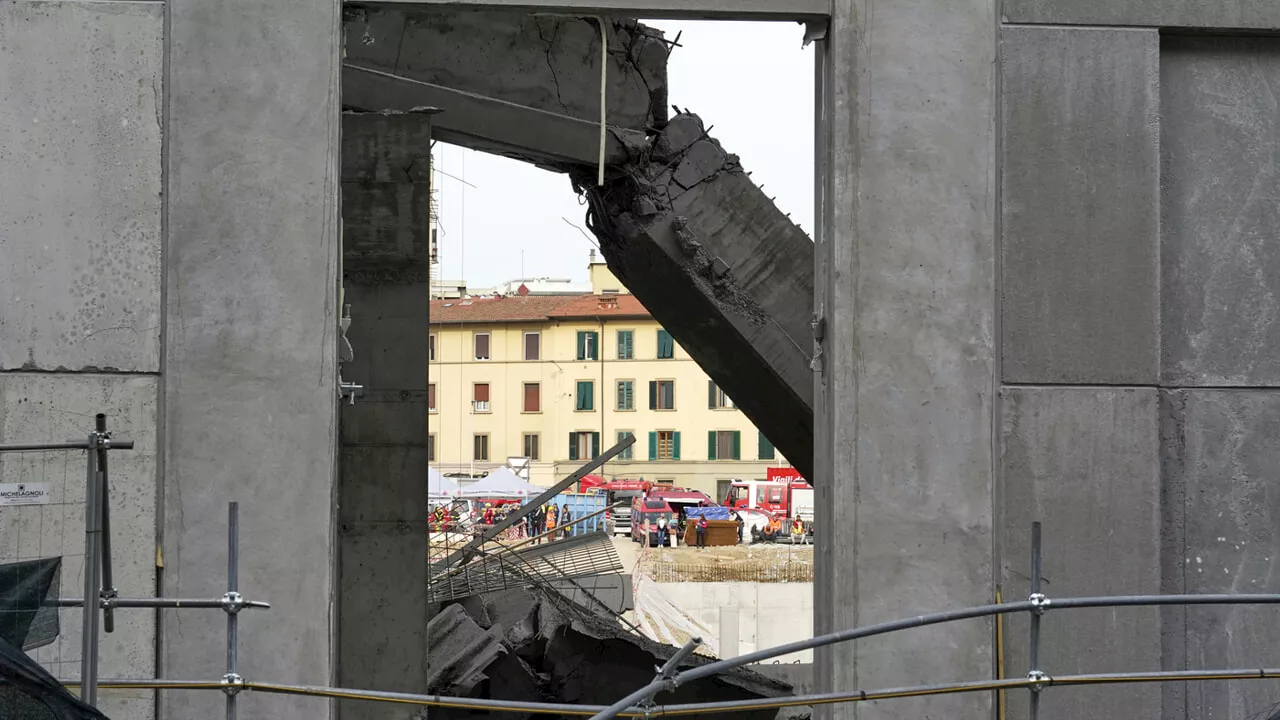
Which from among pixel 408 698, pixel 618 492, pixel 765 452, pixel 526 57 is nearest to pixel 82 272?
pixel 408 698

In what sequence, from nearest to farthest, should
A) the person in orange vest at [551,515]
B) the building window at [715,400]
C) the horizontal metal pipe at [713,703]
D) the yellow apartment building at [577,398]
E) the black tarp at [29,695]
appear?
the black tarp at [29,695]
the horizontal metal pipe at [713,703]
the person in orange vest at [551,515]
the building window at [715,400]
the yellow apartment building at [577,398]

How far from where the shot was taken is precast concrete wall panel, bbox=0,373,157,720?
623 centimetres

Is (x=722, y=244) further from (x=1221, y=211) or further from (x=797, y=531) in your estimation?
(x=797, y=531)

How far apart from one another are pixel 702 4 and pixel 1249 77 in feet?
9.09

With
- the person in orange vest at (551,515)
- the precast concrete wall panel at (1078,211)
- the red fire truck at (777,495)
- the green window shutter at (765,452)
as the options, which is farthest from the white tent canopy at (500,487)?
the precast concrete wall panel at (1078,211)

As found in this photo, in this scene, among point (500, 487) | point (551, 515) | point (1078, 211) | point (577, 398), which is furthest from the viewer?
point (577, 398)

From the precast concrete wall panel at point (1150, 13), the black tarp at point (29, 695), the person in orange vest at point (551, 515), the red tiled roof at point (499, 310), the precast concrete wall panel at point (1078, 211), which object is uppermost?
the red tiled roof at point (499, 310)

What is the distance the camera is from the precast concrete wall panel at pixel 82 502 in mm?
6230

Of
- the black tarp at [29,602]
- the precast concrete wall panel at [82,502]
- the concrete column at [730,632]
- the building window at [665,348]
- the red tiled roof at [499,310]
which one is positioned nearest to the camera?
the black tarp at [29,602]

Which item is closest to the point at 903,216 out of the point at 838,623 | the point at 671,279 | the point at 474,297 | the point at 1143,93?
the point at 1143,93

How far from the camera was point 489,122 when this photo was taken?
11.5 metres

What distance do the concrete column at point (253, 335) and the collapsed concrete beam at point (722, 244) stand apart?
563 cm

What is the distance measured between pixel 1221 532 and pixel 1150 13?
2.54m

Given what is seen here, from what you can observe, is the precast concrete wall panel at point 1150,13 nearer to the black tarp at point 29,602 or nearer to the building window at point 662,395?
the black tarp at point 29,602
